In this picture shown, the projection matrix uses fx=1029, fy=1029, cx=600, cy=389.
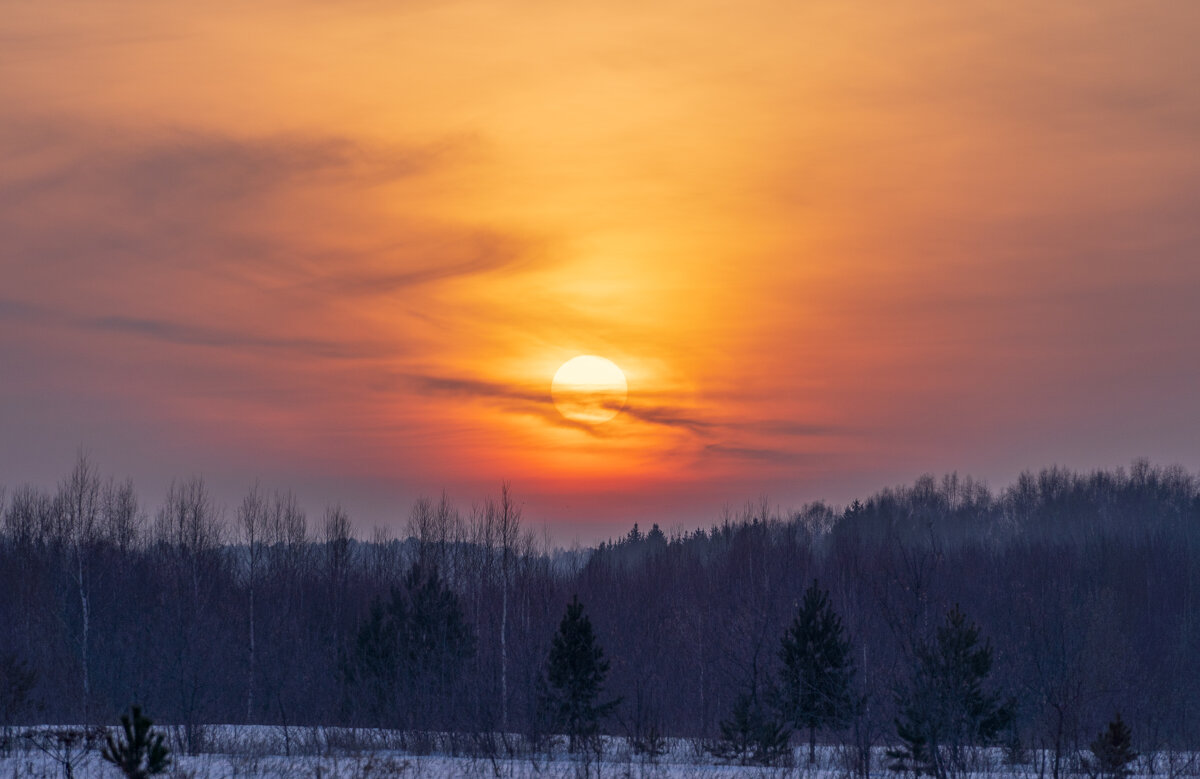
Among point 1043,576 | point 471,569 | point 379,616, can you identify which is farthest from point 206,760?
point 1043,576

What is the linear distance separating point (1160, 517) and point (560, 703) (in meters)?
119

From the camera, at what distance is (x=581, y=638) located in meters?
34.3

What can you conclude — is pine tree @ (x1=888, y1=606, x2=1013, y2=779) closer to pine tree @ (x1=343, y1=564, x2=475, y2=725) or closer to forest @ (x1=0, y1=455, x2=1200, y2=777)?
forest @ (x1=0, y1=455, x2=1200, y2=777)

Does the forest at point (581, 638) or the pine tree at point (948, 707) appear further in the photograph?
the forest at point (581, 638)

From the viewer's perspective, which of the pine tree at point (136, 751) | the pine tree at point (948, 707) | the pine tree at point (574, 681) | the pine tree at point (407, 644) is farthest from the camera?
the pine tree at point (407, 644)

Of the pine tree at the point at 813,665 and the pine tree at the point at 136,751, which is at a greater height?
the pine tree at the point at 136,751

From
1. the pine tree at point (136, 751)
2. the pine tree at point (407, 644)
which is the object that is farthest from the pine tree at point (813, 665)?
the pine tree at point (136, 751)

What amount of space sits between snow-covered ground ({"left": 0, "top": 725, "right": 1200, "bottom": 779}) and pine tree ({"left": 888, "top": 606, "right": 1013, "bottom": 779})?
44.7 inches

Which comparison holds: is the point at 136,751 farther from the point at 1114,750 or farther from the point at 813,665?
the point at 813,665

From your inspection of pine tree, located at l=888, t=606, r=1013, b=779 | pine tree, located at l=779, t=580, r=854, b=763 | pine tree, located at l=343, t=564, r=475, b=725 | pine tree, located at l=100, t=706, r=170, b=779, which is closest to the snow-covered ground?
pine tree, located at l=888, t=606, r=1013, b=779

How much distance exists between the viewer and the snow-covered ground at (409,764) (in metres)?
22.8

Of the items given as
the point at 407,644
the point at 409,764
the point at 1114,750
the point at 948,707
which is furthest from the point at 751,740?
the point at 407,644

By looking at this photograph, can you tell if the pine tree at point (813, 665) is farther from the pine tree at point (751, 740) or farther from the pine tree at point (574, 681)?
the pine tree at point (574, 681)

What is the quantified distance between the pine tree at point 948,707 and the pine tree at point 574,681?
9899 millimetres
